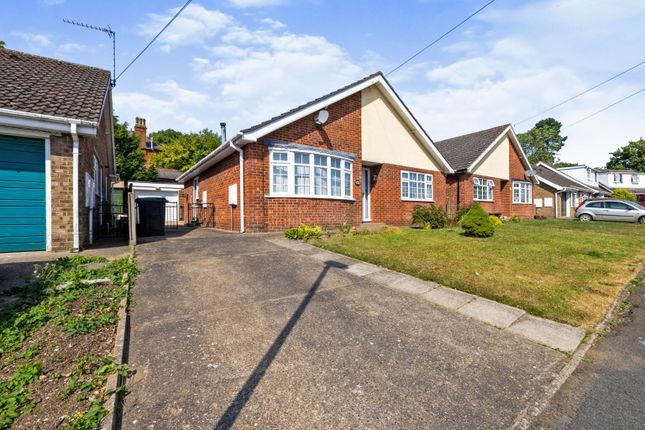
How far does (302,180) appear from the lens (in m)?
10.9

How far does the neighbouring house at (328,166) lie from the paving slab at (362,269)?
4.78 m

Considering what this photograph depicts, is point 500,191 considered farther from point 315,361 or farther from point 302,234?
point 315,361

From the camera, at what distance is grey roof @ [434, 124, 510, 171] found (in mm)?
18859

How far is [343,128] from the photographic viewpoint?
12383 mm

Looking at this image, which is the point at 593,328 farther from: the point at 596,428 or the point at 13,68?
the point at 13,68

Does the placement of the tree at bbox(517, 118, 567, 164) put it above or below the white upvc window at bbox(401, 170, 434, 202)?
above

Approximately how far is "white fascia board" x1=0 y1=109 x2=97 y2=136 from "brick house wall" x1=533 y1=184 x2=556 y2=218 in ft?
110

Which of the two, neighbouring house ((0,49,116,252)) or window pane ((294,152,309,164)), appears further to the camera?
window pane ((294,152,309,164))

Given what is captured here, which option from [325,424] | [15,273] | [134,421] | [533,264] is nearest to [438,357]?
[325,424]

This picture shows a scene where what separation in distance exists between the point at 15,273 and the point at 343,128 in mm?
10396

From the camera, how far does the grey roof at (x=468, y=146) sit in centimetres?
1886

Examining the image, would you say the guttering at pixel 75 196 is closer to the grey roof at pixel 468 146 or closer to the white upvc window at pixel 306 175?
the white upvc window at pixel 306 175

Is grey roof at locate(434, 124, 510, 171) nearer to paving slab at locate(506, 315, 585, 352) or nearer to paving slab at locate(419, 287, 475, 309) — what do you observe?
paving slab at locate(419, 287, 475, 309)

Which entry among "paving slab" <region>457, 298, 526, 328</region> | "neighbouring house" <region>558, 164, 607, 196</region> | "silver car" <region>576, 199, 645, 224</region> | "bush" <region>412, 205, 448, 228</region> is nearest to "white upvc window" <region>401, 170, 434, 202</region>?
"bush" <region>412, 205, 448, 228</region>
